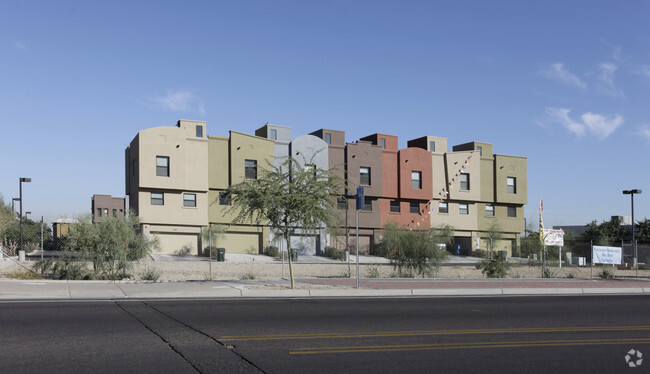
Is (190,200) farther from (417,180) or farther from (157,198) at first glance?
(417,180)

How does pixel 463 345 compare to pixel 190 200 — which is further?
pixel 190 200

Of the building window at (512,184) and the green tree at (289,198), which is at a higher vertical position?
the building window at (512,184)

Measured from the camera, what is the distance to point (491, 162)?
5775 cm

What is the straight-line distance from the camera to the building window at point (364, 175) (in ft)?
166

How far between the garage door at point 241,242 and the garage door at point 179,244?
1.96m

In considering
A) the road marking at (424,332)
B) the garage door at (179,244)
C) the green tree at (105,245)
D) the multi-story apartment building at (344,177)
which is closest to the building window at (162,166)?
the multi-story apartment building at (344,177)

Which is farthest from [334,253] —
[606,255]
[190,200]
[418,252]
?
[606,255]

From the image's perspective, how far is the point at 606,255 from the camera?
32.2 m

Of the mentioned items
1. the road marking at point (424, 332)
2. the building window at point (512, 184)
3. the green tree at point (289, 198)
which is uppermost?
the building window at point (512, 184)

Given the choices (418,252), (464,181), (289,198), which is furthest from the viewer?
(464,181)

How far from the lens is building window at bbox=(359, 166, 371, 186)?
1996 inches

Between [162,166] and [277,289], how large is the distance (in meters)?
28.2

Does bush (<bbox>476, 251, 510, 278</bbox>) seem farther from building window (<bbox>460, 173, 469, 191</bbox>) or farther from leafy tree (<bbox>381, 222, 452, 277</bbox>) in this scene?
building window (<bbox>460, 173, 469, 191</bbox>)

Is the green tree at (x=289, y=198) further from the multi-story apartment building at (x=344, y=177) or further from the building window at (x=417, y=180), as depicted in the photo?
the building window at (x=417, y=180)
